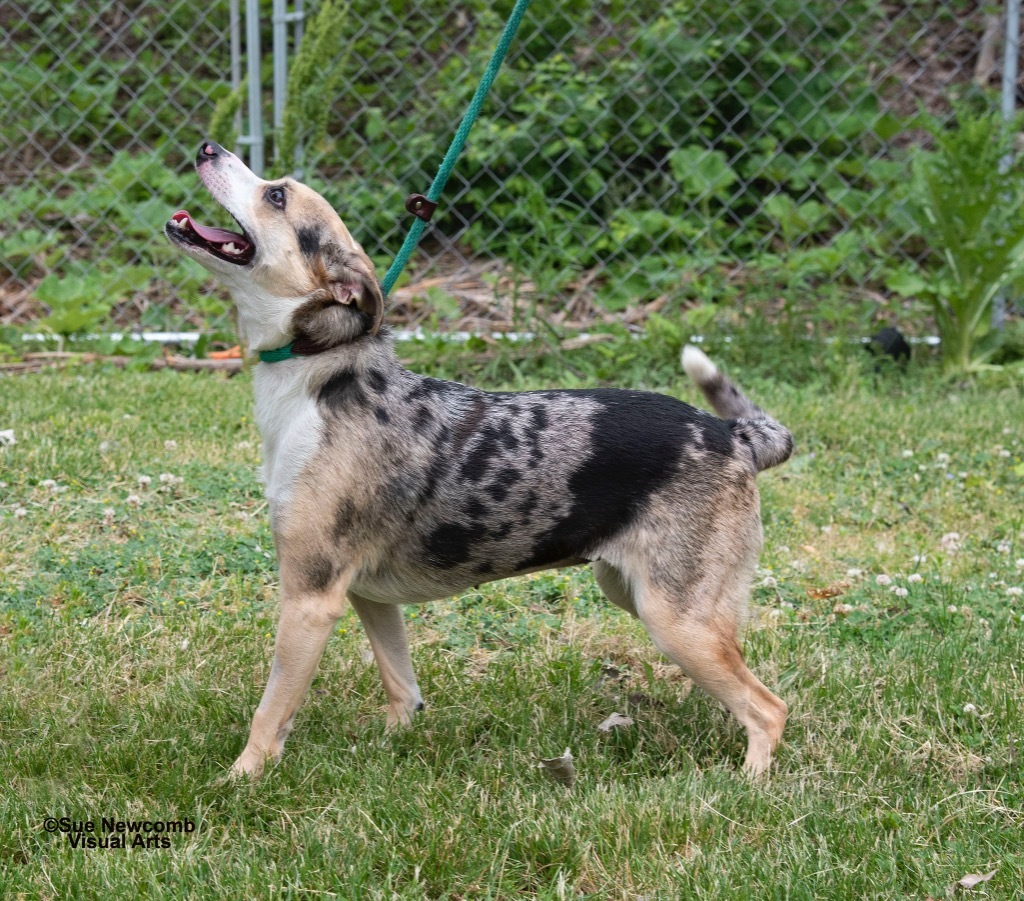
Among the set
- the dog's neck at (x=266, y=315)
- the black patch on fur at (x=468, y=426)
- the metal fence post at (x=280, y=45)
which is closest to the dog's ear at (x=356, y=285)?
the dog's neck at (x=266, y=315)

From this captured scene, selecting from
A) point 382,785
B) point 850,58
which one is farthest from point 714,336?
point 382,785

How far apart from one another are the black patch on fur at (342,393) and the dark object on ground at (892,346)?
5.12m

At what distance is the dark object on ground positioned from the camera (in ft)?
25.5

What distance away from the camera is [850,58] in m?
9.41

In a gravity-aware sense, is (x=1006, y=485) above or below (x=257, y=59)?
below

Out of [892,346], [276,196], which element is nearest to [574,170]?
[892,346]

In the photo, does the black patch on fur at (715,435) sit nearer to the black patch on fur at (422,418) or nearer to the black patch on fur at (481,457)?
the black patch on fur at (481,457)

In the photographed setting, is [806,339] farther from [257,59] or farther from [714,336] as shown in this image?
[257,59]

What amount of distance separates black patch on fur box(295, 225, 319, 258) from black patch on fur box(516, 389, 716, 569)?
811 millimetres

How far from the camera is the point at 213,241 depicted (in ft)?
11.1

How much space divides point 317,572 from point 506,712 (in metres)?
0.82

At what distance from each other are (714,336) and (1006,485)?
2418 mm

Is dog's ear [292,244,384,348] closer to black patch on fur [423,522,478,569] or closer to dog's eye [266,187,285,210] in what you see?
dog's eye [266,187,285,210]

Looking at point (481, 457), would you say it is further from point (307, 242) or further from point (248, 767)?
point (248, 767)
